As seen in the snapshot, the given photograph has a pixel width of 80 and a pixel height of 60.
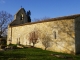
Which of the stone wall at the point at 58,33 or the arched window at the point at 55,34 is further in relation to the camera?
the arched window at the point at 55,34

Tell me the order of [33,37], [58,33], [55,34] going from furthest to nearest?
1. [33,37]
2. [55,34]
3. [58,33]

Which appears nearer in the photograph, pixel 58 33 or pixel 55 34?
pixel 58 33

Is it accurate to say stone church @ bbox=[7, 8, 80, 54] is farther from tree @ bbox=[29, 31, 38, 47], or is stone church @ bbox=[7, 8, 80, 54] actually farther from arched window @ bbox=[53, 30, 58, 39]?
tree @ bbox=[29, 31, 38, 47]

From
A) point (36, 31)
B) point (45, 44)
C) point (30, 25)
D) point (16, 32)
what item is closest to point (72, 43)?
point (45, 44)

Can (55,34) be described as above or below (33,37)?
above

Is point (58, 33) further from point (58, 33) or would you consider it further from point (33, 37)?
point (33, 37)

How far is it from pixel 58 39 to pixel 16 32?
42.4 feet

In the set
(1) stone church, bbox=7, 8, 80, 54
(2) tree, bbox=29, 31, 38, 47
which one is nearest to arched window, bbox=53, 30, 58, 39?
(1) stone church, bbox=7, 8, 80, 54

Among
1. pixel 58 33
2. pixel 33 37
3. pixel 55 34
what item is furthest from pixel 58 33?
pixel 33 37

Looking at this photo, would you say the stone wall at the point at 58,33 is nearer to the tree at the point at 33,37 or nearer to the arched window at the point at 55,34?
the arched window at the point at 55,34

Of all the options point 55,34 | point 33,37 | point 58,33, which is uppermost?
point 58,33

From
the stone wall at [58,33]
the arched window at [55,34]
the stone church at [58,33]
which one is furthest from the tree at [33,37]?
the arched window at [55,34]

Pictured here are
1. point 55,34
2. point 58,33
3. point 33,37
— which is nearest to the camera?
point 58,33

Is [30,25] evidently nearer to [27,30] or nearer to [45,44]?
[27,30]
